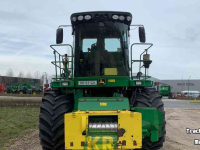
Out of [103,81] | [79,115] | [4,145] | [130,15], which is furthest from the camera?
[4,145]

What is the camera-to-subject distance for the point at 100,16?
6.03 m

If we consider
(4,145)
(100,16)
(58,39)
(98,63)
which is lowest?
(4,145)

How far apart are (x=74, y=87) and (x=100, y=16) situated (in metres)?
1.84

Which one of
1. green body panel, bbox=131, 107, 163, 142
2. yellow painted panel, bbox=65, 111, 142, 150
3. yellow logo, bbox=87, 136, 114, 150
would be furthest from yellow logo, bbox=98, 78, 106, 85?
yellow logo, bbox=87, 136, 114, 150

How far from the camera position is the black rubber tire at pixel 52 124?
16.8 feet

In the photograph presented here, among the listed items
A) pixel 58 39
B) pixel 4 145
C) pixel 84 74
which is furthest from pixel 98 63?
pixel 4 145

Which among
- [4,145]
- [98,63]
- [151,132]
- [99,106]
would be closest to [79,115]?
[99,106]

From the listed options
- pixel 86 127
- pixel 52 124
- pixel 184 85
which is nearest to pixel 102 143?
pixel 86 127

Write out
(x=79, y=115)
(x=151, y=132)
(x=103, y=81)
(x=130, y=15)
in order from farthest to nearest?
1. (x=130, y=15)
2. (x=103, y=81)
3. (x=151, y=132)
4. (x=79, y=115)

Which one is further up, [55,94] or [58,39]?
[58,39]

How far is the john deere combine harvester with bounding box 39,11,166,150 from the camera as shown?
16.1 ft

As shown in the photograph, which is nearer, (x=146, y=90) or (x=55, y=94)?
(x=55, y=94)

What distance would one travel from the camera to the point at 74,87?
237 inches

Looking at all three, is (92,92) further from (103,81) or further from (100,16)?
(100,16)
